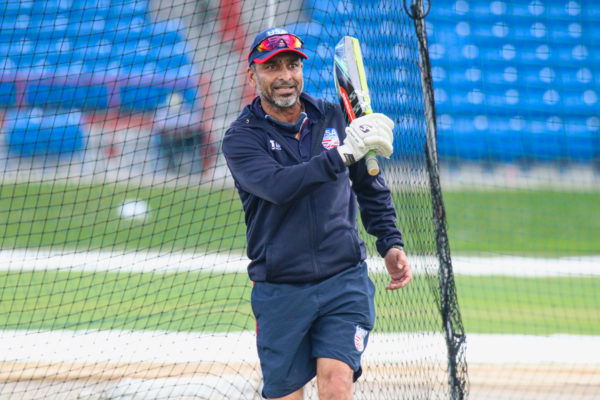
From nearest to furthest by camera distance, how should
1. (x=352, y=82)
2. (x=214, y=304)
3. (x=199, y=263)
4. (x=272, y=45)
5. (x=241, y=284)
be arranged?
(x=272, y=45) < (x=352, y=82) < (x=214, y=304) < (x=241, y=284) < (x=199, y=263)

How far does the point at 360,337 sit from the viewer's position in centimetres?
410

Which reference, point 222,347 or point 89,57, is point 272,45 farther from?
point 89,57

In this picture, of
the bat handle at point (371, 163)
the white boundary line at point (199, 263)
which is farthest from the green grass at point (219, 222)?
the bat handle at point (371, 163)

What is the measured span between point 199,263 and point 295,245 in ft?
19.4

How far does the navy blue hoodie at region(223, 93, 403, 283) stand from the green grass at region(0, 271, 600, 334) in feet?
8.59

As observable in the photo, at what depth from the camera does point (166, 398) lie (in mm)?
5793

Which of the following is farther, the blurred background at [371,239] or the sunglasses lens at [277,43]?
the blurred background at [371,239]

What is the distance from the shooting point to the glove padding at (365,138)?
3.82 meters

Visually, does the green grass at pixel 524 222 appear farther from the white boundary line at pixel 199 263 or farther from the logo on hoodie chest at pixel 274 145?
the logo on hoodie chest at pixel 274 145

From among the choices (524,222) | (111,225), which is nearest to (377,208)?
(111,225)

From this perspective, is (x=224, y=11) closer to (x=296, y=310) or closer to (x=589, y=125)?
(x=589, y=125)

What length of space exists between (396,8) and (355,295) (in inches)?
81.8

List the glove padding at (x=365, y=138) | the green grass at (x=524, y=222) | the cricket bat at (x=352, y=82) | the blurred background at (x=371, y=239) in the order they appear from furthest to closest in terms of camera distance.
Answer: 1. the green grass at (x=524, y=222)
2. the blurred background at (x=371, y=239)
3. the cricket bat at (x=352, y=82)
4. the glove padding at (x=365, y=138)

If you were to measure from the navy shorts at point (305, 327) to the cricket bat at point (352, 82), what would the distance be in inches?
26.9
